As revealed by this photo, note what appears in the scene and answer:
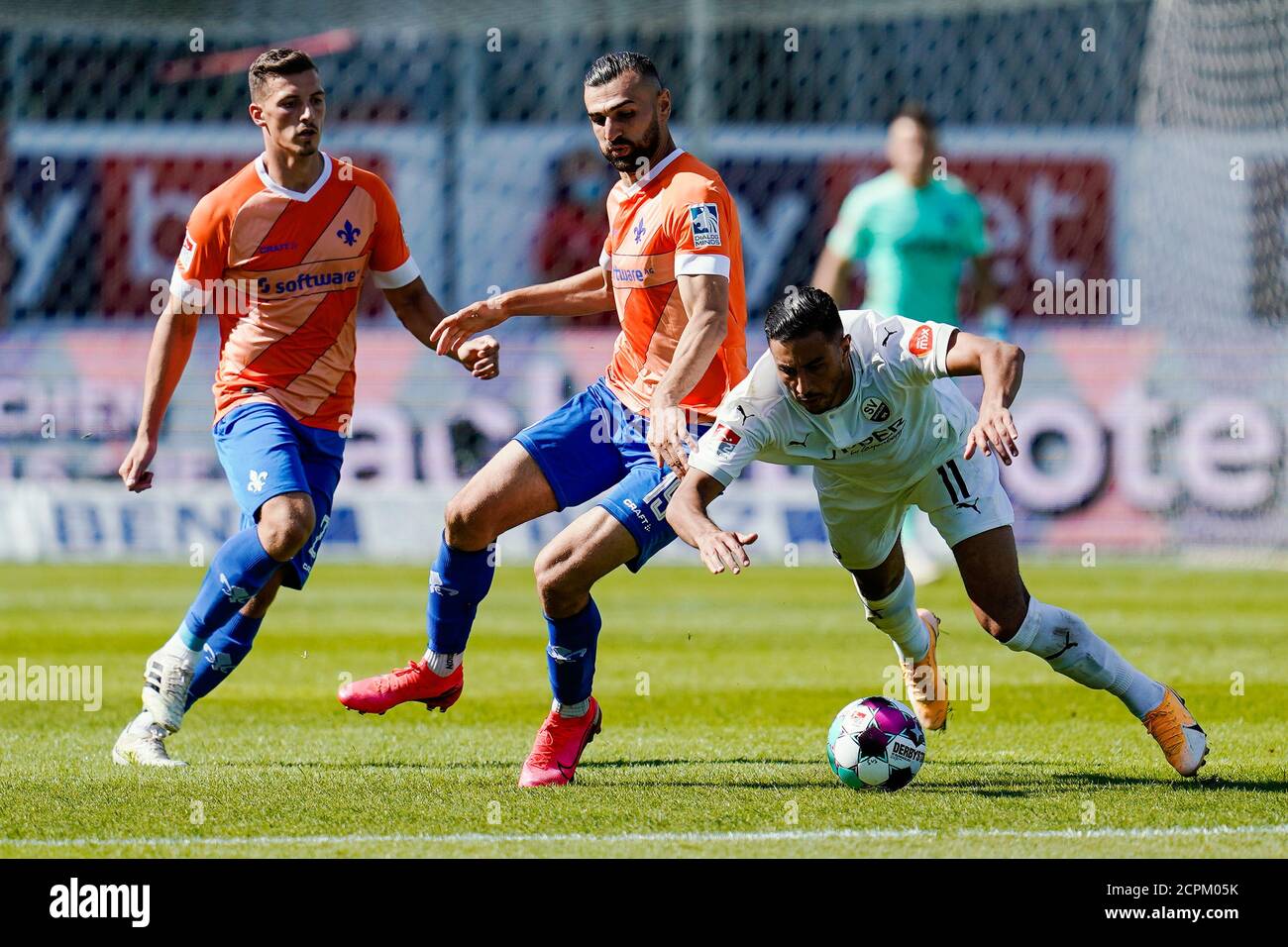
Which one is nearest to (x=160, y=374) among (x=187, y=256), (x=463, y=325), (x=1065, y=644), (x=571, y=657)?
(x=187, y=256)

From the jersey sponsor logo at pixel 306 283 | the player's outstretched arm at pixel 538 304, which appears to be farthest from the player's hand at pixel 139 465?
the player's outstretched arm at pixel 538 304

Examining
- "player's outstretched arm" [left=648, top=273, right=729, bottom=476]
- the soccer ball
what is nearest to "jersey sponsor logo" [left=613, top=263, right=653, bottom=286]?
"player's outstretched arm" [left=648, top=273, right=729, bottom=476]

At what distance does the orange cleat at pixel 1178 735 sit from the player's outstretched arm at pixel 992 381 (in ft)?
4.51

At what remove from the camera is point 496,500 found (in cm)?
646

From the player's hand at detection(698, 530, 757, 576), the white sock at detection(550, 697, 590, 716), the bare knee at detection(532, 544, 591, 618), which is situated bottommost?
the white sock at detection(550, 697, 590, 716)

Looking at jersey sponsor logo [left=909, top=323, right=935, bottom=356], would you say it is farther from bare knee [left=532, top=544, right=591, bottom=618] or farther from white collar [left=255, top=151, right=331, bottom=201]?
white collar [left=255, top=151, right=331, bottom=201]

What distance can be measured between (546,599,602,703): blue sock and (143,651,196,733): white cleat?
1.39 m

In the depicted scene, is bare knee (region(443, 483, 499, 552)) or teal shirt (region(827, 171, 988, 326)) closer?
bare knee (region(443, 483, 499, 552))

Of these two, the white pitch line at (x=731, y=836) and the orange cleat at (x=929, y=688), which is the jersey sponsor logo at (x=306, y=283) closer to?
the white pitch line at (x=731, y=836)

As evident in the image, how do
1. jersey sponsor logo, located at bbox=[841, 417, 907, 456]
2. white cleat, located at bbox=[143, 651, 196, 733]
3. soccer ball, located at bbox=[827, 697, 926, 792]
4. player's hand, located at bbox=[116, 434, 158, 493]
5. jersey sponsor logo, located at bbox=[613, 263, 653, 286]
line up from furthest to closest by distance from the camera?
player's hand, located at bbox=[116, 434, 158, 493] → white cleat, located at bbox=[143, 651, 196, 733] → jersey sponsor logo, located at bbox=[613, 263, 653, 286] → jersey sponsor logo, located at bbox=[841, 417, 907, 456] → soccer ball, located at bbox=[827, 697, 926, 792]

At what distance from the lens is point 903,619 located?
715 centimetres

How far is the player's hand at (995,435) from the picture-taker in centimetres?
526

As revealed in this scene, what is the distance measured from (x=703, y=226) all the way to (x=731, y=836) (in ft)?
7.15

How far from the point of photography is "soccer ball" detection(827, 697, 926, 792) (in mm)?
6051
